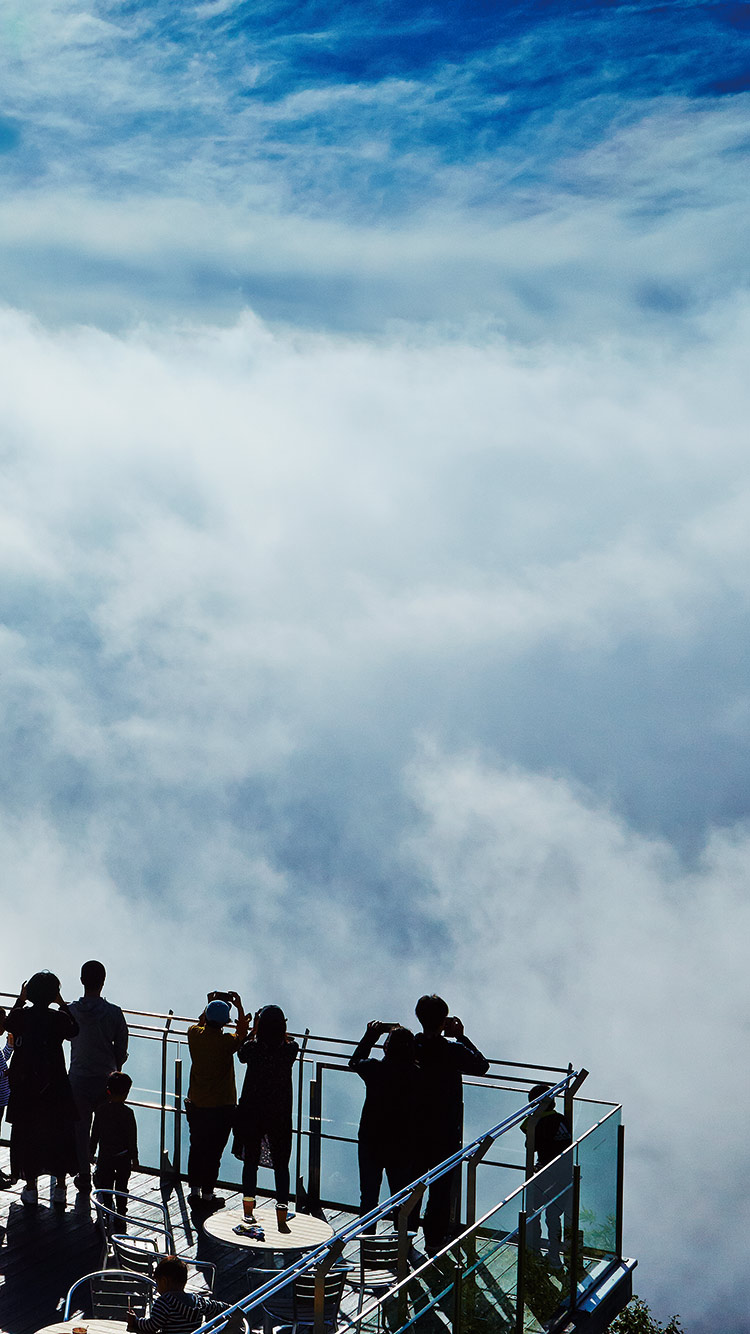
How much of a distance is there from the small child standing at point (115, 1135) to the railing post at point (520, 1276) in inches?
111

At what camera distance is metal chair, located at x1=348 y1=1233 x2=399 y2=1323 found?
7816 mm

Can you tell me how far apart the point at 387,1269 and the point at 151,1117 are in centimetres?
320

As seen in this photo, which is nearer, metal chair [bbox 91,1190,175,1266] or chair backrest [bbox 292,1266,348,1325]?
chair backrest [bbox 292,1266,348,1325]

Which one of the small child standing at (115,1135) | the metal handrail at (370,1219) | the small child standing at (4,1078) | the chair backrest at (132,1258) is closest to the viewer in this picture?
the metal handrail at (370,1219)

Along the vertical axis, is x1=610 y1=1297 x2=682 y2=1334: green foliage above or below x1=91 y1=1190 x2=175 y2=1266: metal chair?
above

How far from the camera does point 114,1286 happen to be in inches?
311

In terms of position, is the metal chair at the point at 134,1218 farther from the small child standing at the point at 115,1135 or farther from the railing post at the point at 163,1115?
the railing post at the point at 163,1115

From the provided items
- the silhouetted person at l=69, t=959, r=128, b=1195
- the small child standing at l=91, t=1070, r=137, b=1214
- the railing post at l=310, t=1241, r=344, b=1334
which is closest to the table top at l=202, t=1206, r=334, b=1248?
the small child standing at l=91, t=1070, r=137, b=1214

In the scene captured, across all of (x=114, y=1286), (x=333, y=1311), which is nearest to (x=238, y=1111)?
(x=114, y=1286)

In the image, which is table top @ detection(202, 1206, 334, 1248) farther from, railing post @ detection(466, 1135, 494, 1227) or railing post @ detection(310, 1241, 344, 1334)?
railing post @ detection(310, 1241, 344, 1334)

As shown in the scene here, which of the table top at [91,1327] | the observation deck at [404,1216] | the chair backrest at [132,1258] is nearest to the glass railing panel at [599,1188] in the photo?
the observation deck at [404,1216]

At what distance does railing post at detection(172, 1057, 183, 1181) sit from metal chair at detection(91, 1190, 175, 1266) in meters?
0.54

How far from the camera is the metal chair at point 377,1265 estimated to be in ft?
25.6

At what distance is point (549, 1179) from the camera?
8148 millimetres
